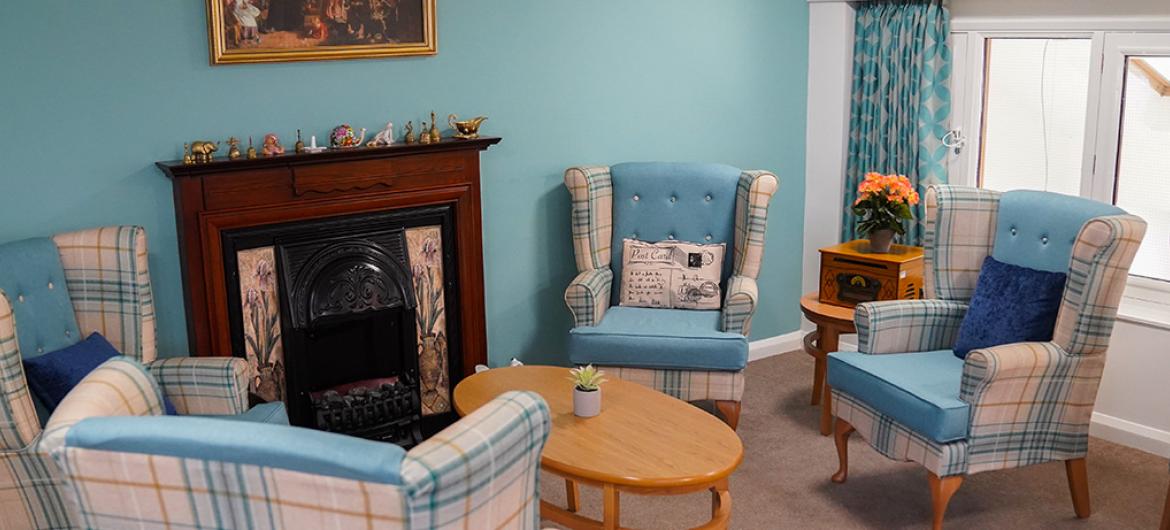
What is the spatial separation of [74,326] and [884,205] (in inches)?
130

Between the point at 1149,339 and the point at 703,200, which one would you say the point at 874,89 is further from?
the point at 1149,339

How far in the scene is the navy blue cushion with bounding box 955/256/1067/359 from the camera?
391 cm

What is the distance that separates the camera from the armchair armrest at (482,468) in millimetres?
2092

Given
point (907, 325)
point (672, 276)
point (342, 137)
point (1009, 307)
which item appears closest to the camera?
point (1009, 307)

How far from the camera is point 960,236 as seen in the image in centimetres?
432

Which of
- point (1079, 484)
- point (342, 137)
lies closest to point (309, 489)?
point (342, 137)

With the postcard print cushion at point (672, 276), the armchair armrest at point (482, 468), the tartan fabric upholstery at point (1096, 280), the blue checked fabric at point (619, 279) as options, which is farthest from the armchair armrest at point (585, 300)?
the armchair armrest at point (482, 468)

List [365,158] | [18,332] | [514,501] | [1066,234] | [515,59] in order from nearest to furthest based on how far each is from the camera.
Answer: [514,501], [18,332], [1066,234], [365,158], [515,59]

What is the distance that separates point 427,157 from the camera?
4.57m

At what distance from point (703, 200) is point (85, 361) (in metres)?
2.67

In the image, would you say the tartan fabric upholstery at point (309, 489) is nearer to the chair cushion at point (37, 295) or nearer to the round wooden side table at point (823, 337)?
the chair cushion at point (37, 295)

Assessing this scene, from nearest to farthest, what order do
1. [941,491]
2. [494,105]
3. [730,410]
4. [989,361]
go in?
[989,361], [941,491], [730,410], [494,105]

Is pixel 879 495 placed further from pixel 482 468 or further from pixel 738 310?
pixel 482 468

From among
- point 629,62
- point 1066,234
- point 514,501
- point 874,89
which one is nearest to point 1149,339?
point 1066,234
